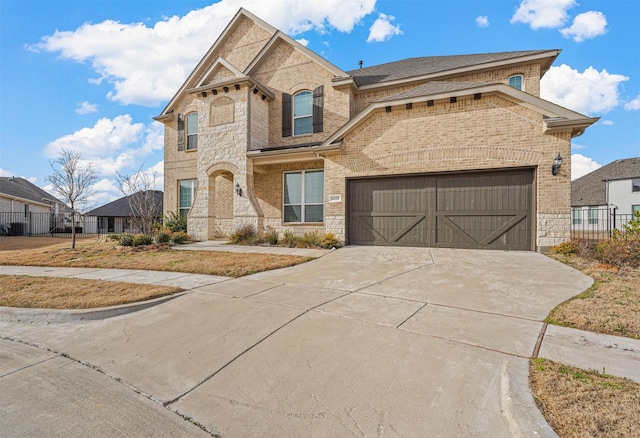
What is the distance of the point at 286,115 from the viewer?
1495 cm

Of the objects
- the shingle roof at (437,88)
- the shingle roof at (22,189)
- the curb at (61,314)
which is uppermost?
the shingle roof at (437,88)

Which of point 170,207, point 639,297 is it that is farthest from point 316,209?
point 639,297

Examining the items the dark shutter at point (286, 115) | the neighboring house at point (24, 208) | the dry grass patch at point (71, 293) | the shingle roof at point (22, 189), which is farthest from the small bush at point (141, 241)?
the shingle roof at point (22, 189)

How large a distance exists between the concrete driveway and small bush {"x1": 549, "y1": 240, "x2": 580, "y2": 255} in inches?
138

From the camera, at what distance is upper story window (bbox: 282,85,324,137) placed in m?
14.3

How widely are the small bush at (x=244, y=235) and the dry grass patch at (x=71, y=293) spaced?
243 inches

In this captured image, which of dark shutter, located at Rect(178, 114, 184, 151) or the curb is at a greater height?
dark shutter, located at Rect(178, 114, 184, 151)

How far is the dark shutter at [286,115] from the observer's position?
14.9 meters

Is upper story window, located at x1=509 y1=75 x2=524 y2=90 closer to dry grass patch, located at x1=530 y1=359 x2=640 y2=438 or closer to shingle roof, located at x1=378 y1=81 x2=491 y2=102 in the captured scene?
shingle roof, located at x1=378 y1=81 x2=491 y2=102

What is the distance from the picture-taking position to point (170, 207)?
17.2 meters

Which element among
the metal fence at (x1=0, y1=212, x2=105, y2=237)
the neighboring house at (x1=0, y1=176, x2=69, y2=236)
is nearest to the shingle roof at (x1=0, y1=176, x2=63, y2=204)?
the neighboring house at (x1=0, y1=176, x2=69, y2=236)

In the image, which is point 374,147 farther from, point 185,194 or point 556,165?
point 185,194

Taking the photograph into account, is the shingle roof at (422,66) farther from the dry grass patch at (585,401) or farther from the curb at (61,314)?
the curb at (61,314)

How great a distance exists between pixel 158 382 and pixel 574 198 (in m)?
43.0
